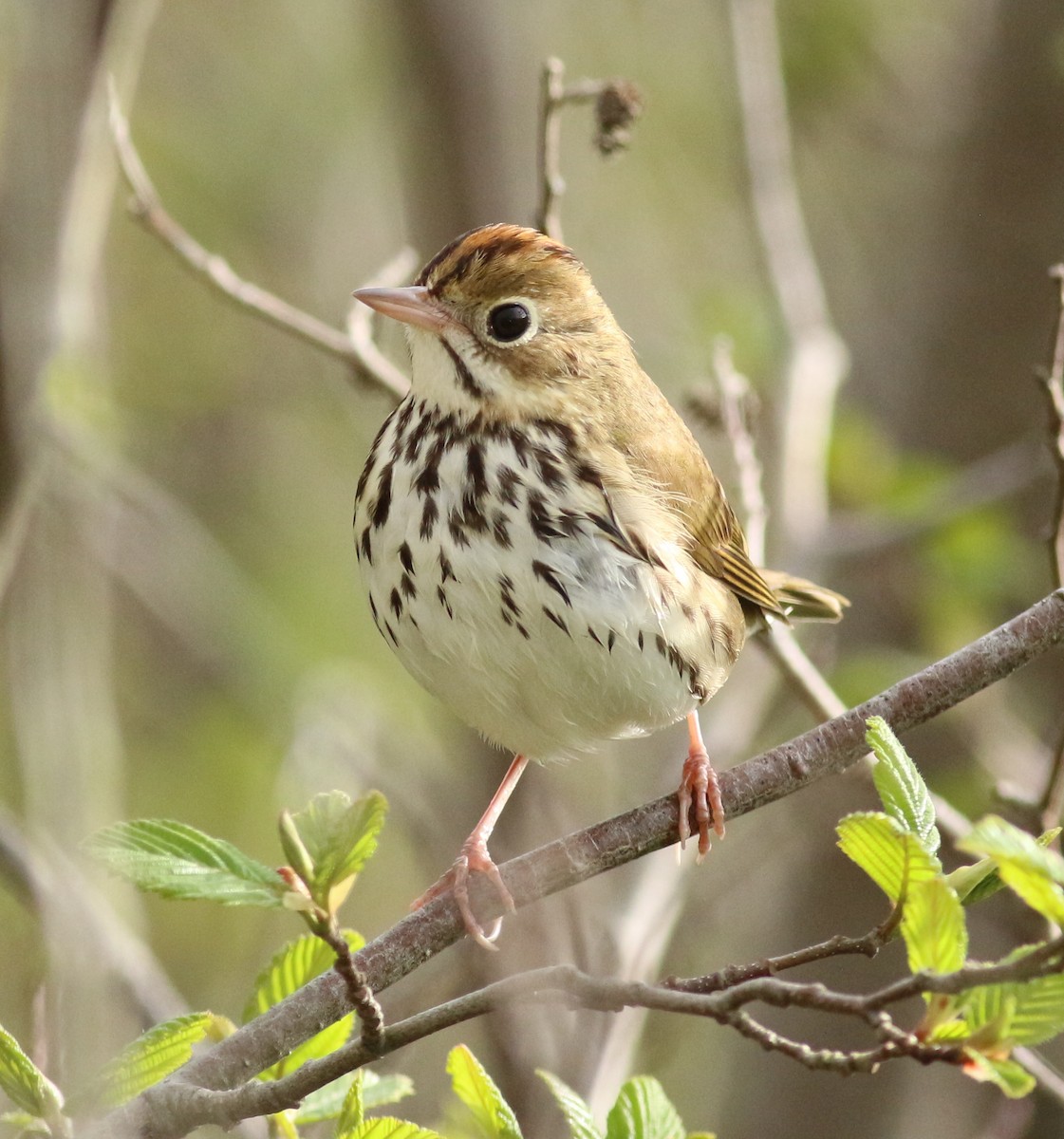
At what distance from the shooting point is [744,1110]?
5.72m

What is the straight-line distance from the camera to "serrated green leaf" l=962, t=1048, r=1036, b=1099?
1.98m

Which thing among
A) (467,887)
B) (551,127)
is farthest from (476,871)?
(551,127)

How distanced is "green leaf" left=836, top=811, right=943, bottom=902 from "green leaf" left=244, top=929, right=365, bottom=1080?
982 mm

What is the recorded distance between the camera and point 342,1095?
8.50 ft

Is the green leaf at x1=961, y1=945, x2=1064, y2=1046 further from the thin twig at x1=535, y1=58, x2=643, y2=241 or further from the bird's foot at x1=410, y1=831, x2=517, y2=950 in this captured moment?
the thin twig at x1=535, y1=58, x2=643, y2=241

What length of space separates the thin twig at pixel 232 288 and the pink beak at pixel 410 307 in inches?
20.2

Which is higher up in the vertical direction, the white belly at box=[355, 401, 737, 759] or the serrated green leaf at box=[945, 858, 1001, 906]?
the white belly at box=[355, 401, 737, 759]

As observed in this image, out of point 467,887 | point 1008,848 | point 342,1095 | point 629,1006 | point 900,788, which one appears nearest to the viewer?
point 1008,848

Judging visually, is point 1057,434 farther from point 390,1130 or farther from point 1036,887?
point 390,1130

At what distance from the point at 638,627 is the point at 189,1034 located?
1406 millimetres

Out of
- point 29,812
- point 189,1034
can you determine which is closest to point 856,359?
point 29,812

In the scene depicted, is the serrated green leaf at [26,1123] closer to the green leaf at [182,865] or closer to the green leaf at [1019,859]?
the green leaf at [182,865]

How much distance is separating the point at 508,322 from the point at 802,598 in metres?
1.30

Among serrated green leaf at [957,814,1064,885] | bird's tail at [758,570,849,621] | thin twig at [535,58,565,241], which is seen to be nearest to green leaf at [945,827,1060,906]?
serrated green leaf at [957,814,1064,885]
